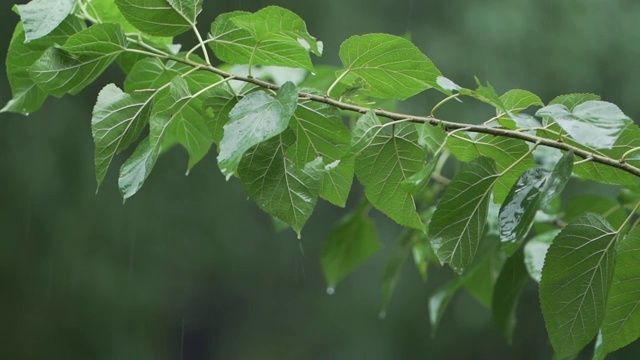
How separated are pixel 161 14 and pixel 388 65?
0.43ft

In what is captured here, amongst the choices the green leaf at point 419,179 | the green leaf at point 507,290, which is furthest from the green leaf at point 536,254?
the green leaf at point 419,179

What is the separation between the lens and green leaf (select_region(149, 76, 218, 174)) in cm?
40

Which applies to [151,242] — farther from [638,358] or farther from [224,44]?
[224,44]

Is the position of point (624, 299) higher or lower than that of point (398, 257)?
higher

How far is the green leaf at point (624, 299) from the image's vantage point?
41 cm

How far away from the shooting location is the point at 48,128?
189 centimetres

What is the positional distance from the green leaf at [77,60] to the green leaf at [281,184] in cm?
11

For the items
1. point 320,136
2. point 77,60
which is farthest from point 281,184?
point 77,60

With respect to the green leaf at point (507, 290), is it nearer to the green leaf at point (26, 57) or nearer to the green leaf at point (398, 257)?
the green leaf at point (398, 257)

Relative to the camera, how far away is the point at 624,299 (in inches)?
16.7

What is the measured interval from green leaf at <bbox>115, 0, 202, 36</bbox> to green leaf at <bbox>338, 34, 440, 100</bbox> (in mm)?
93

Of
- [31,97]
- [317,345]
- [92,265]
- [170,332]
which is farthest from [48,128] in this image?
[31,97]

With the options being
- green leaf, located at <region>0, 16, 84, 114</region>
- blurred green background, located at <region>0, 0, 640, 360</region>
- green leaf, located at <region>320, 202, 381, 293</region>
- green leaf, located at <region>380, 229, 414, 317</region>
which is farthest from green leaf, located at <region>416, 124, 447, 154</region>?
blurred green background, located at <region>0, 0, 640, 360</region>

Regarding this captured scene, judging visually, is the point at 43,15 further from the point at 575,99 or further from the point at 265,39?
the point at 575,99
